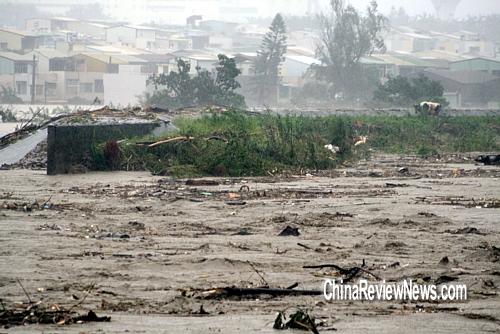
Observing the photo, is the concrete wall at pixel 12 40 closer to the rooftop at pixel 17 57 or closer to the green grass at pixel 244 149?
the rooftop at pixel 17 57

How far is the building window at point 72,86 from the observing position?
205 feet

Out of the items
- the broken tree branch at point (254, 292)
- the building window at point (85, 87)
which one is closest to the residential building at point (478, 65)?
the building window at point (85, 87)

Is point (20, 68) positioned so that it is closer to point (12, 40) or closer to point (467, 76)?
point (12, 40)

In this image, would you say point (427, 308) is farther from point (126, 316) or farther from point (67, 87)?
point (67, 87)

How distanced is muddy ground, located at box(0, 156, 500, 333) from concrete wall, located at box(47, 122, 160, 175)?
1.98 meters

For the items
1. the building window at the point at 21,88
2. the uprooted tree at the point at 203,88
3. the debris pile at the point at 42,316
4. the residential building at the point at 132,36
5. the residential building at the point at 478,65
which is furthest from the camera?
the residential building at the point at 132,36

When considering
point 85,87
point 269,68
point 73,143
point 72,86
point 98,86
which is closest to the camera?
point 73,143

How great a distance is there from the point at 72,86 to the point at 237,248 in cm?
5485

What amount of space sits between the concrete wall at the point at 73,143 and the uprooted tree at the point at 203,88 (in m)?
20.8

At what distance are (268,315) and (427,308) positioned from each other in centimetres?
107

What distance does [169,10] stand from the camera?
158 m

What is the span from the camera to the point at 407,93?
4600cm

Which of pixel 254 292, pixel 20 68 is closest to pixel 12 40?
pixel 20 68

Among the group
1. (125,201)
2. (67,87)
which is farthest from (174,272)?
(67,87)
